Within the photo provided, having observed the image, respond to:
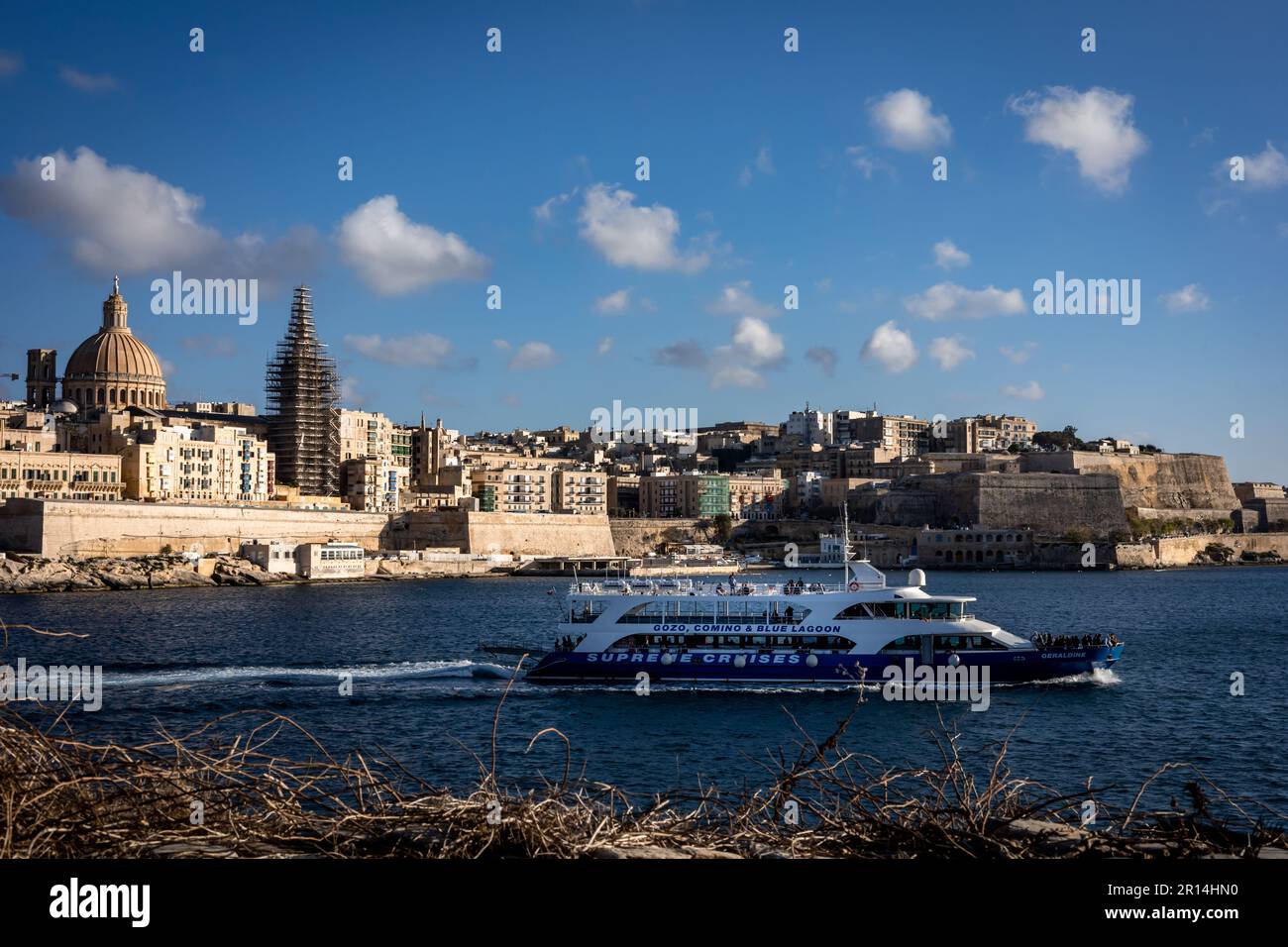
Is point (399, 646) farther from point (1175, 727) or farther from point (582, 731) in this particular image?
point (1175, 727)

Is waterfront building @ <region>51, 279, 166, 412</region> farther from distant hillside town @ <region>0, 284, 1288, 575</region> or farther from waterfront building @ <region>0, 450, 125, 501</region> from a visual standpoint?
waterfront building @ <region>0, 450, 125, 501</region>

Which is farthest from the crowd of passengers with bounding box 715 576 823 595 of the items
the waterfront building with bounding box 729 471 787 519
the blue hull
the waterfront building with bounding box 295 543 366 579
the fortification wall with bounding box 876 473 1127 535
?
the waterfront building with bounding box 729 471 787 519

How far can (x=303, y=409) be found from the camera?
9325 cm

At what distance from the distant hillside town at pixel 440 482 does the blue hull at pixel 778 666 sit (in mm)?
28502

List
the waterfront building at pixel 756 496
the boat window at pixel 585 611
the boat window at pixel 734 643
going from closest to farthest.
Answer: the boat window at pixel 734 643 < the boat window at pixel 585 611 < the waterfront building at pixel 756 496

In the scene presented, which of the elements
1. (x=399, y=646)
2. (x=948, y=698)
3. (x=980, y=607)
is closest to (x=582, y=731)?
(x=948, y=698)

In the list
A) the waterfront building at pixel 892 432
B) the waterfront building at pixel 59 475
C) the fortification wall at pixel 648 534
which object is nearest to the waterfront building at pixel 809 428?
the waterfront building at pixel 892 432

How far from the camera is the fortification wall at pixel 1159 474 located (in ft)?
380

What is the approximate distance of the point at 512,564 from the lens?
→ 283 feet

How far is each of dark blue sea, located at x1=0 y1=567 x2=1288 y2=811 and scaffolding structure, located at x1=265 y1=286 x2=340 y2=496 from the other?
149 feet

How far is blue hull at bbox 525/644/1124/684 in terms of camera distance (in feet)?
87.7

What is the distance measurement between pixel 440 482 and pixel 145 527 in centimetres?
3849
